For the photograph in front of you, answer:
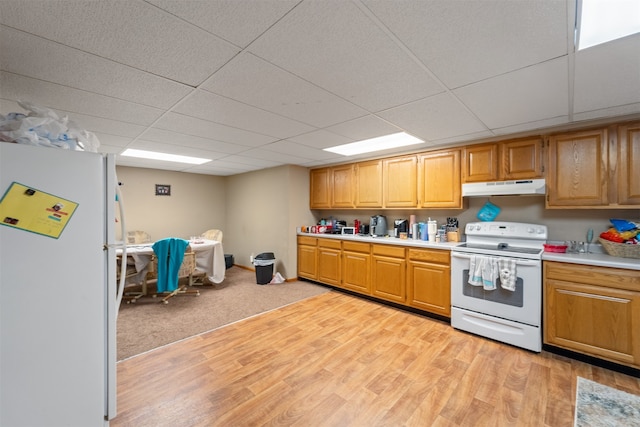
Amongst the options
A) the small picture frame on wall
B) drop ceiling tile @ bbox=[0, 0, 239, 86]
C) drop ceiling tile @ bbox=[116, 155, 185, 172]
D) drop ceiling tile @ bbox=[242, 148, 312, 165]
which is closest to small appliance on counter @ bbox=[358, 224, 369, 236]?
drop ceiling tile @ bbox=[242, 148, 312, 165]

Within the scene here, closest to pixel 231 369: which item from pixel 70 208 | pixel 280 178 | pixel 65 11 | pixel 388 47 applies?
pixel 70 208

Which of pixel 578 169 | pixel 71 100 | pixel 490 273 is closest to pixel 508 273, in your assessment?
pixel 490 273

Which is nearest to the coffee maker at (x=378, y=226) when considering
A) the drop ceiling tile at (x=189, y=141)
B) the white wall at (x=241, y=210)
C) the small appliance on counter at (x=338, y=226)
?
the white wall at (x=241, y=210)

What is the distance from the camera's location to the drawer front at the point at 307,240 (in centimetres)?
463

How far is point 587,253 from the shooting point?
2.55 metres

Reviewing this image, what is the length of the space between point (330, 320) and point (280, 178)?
2782 millimetres

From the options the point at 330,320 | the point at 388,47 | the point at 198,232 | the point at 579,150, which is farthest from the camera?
the point at 198,232

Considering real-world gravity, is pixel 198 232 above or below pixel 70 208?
below

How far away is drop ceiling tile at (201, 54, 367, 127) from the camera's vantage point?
1.57 meters

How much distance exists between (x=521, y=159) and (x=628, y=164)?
2.51ft

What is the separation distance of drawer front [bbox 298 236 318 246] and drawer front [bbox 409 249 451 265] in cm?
181

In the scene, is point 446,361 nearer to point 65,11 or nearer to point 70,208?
point 70,208

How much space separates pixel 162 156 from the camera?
4055 mm

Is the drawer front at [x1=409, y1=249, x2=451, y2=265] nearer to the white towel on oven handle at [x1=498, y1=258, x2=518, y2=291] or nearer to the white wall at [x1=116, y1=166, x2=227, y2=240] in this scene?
the white towel on oven handle at [x1=498, y1=258, x2=518, y2=291]
